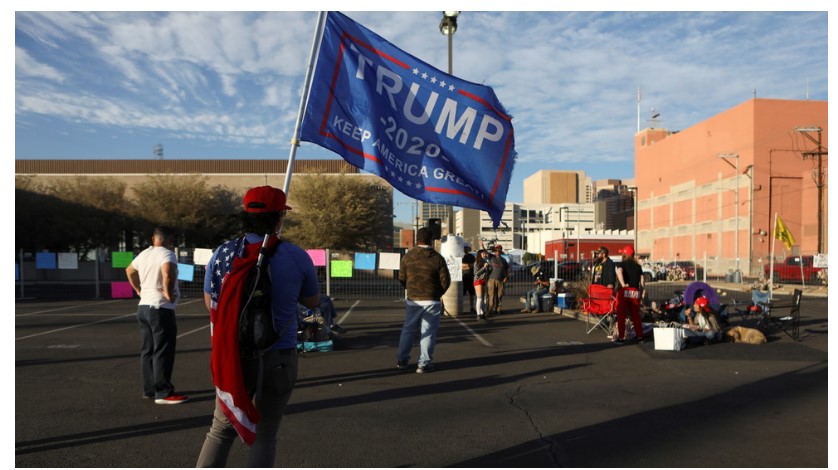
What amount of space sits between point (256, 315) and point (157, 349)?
3664mm

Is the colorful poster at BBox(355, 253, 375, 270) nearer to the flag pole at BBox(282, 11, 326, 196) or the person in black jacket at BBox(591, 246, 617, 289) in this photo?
the person in black jacket at BBox(591, 246, 617, 289)

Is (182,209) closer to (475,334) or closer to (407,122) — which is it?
(475,334)

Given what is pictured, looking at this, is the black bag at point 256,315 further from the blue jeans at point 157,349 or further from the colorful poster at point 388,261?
the colorful poster at point 388,261

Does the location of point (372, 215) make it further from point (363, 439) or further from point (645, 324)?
point (363, 439)

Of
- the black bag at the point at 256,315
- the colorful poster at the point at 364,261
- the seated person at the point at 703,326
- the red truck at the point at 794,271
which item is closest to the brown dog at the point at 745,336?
the seated person at the point at 703,326

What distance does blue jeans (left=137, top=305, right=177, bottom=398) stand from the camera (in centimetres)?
621

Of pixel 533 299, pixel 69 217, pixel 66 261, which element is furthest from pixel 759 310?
pixel 69 217

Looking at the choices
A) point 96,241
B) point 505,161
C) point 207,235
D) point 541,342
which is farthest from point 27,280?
point 505,161

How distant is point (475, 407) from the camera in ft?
20.0

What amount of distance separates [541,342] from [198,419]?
6554 millimetres

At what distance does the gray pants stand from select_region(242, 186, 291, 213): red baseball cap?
77 centimetres

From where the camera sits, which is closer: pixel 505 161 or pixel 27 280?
pixel 505 161

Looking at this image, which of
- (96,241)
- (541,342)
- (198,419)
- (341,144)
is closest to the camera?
(198,419)

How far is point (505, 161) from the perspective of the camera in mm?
6988
